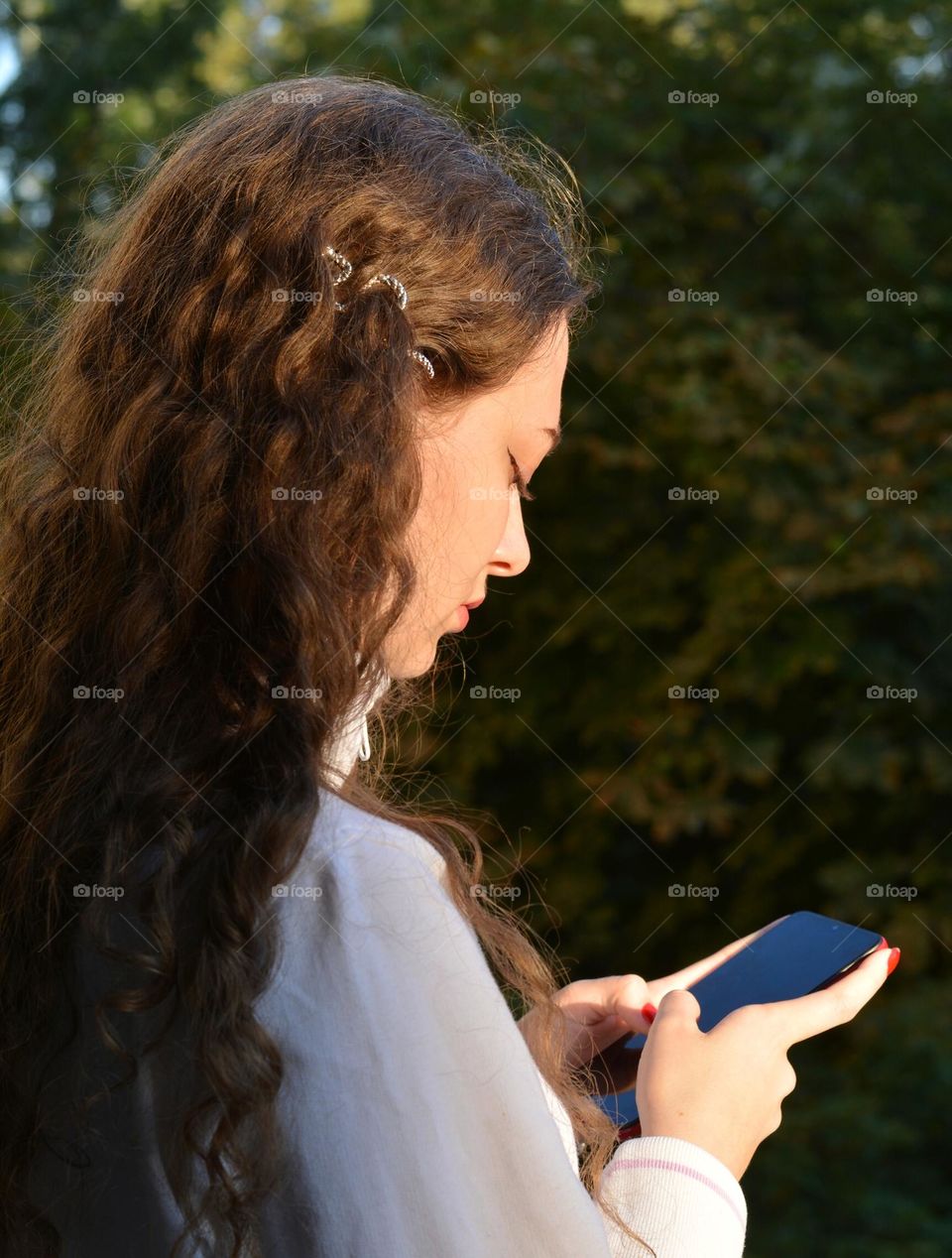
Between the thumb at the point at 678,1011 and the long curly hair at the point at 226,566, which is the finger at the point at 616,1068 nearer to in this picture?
the long curly hair at the point at 226,566

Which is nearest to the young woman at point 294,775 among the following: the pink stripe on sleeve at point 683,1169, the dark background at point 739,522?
the pink stripe on sleeve at point 683,1169

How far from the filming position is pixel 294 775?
0.92 m

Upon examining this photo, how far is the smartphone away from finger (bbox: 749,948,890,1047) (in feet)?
0.08

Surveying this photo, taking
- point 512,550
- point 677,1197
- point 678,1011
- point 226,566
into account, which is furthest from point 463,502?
point 677,1197

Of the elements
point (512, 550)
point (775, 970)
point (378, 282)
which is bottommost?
point (775, 970)

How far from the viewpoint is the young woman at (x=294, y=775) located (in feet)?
2.87

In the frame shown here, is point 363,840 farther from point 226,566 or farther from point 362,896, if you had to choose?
point 226,566

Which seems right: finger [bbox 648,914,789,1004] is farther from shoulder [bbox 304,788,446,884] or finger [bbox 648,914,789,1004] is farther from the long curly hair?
shoulder [bbox 304,788,446,884]

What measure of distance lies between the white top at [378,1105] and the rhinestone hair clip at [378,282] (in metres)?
0.39

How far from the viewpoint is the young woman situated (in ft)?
2.87

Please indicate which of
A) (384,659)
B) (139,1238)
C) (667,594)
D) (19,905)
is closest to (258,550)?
(384,659)

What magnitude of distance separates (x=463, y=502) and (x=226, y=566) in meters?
0.22

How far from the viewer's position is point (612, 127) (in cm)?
Answer: 331

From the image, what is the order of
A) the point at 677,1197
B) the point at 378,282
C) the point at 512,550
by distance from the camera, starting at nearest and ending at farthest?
the point at 677,1197 < the point at 378,282 < the point at 512,550
